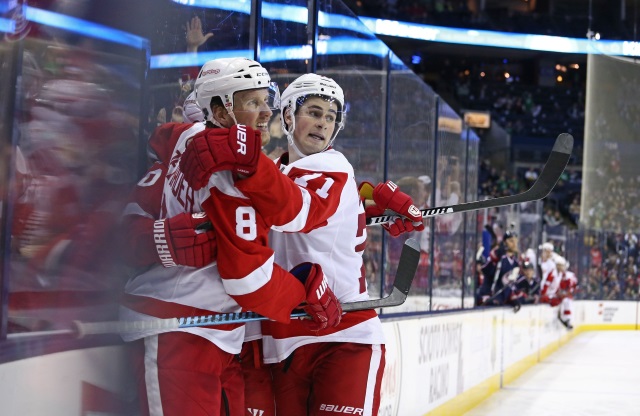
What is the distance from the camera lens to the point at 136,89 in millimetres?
1252

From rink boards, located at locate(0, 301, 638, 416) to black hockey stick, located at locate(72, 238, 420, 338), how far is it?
35 millimetres

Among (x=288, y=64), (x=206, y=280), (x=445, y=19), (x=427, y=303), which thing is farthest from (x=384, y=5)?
(x=206, y=280)

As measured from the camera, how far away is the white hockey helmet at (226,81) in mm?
1823

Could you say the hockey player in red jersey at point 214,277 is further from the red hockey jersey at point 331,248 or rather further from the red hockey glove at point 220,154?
the red hockey jersey at point 331,248

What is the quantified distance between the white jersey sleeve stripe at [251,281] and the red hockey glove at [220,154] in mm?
179

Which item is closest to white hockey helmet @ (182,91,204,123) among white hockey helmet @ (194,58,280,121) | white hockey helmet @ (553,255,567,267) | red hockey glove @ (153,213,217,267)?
white hockey helmet @ (194,58,280,121)

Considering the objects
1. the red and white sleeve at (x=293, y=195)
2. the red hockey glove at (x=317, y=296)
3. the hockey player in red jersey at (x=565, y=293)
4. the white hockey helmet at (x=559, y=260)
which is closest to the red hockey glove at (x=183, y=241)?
the red and white sleeve at (x=293, y=195)

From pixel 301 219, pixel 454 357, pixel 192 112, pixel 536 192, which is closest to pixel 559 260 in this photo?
pixel 454 357

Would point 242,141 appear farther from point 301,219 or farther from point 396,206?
point 396,206

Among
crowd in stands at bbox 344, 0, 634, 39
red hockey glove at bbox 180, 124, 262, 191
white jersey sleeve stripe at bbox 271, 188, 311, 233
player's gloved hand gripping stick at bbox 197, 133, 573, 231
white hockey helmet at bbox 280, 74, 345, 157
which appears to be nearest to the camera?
red hockey glove at bbox 180, 124, 262, 191

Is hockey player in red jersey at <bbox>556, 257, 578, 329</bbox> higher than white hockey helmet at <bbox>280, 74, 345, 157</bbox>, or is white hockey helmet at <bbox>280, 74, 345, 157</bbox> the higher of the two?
white hockey helmet at <bbox>280, 74, 345, 157</bbox>

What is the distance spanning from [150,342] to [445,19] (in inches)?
839

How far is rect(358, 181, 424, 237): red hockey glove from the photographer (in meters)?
2.45

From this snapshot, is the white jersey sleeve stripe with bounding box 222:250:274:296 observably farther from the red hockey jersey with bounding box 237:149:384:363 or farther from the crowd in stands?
the crowd in stands
